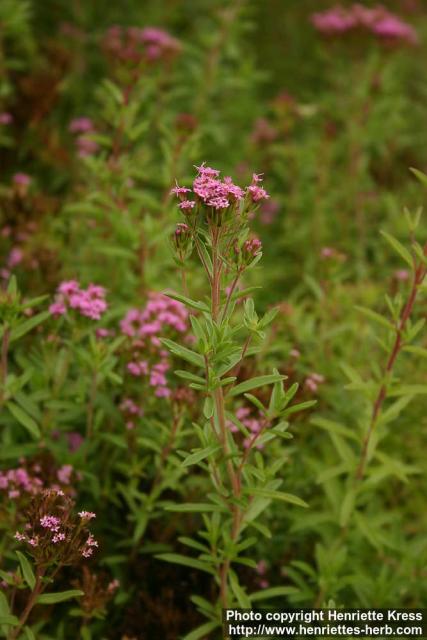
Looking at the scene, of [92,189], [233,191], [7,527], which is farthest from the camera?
[92,189]

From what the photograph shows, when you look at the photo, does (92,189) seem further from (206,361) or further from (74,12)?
(74,12)

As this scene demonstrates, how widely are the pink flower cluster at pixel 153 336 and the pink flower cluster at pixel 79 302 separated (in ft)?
0.58

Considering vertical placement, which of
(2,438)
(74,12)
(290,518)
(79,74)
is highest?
(74,12)

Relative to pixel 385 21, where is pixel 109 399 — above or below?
below

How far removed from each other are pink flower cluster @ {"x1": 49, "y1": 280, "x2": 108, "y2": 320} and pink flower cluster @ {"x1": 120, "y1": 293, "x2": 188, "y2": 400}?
0.18 m

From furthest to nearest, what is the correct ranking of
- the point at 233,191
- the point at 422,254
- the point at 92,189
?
the point at 92,189 < the point at 422,254 < the point at 233,191

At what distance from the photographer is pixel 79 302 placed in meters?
2.41

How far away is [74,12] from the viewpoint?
16.5ft

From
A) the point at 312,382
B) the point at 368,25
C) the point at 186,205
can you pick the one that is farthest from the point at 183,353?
the point at 368,25

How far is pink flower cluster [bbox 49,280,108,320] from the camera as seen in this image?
7.91 feet

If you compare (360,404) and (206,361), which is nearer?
(206,361)

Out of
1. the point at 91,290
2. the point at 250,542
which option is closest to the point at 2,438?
the point at 91,290

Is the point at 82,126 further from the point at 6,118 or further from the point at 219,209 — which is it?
the point at 219,209

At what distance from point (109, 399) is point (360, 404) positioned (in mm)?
1013
